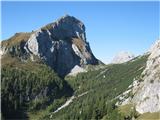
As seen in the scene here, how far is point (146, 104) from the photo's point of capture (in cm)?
19200

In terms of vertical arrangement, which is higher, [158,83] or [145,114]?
[158,83]

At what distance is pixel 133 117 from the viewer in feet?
599

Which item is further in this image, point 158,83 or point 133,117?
point 158,83

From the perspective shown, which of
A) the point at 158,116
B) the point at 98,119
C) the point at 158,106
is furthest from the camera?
the point at 98,119

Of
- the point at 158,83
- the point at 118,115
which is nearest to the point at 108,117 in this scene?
the point at 118,115

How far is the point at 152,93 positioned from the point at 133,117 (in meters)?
21.5

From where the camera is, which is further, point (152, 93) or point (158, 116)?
point (152, 93)

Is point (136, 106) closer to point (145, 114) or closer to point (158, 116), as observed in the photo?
point (145, 114)

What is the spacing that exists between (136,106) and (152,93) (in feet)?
35.1

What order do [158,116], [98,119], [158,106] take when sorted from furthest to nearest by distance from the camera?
[98,119]
[158,106]
[158,116]

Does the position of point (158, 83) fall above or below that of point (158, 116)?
above

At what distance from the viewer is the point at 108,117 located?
188000 millimetres

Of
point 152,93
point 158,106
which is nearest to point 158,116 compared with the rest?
point 158,106

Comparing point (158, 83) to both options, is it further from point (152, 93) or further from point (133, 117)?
point (133, 117)
